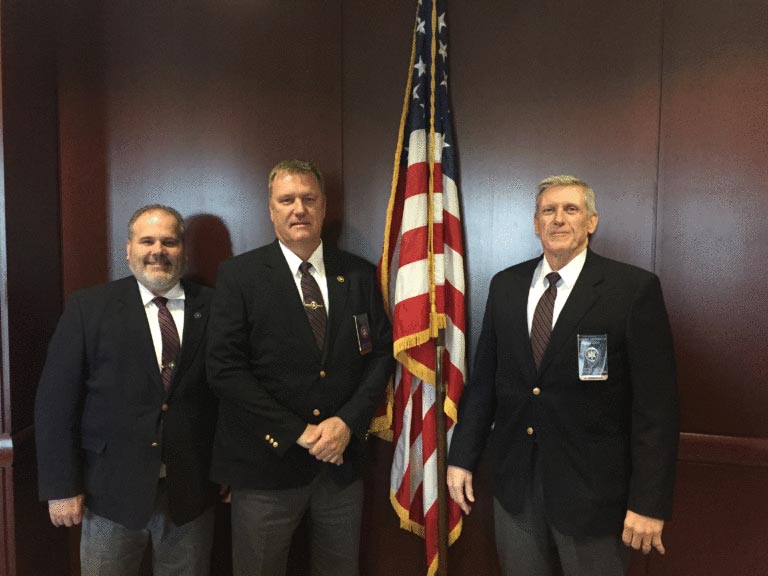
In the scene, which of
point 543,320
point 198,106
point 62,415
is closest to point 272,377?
point 62,415

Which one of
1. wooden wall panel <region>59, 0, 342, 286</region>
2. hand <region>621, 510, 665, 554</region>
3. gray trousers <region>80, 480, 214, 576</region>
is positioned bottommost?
gray trousers <region>80, 480, 214, 576</region>

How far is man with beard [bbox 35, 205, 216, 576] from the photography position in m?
1.68

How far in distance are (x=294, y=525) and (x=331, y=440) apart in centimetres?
40

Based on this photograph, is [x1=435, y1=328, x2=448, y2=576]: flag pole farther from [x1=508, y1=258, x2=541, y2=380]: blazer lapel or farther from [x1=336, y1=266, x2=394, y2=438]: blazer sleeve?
[x1=508, y1=258, x2=541, y2=380]: blazer lapel

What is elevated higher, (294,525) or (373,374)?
(373,374)

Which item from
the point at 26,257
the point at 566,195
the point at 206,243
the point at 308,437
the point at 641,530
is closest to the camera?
the point at 641,530

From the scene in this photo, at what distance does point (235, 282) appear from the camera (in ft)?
5.74

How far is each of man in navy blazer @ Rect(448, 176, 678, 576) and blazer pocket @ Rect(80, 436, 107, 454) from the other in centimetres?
130

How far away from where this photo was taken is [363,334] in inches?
72.5

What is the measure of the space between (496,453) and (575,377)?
37 cm

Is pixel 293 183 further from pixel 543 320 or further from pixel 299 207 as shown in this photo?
pixel 543 320

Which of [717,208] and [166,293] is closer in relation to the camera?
[166,293]

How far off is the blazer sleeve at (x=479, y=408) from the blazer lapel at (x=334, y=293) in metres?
0.51

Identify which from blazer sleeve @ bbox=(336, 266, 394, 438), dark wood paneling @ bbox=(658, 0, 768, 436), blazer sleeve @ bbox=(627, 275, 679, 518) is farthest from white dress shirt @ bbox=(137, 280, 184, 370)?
dark wood paneling @ bbox=(658, 0, 768, 436)
